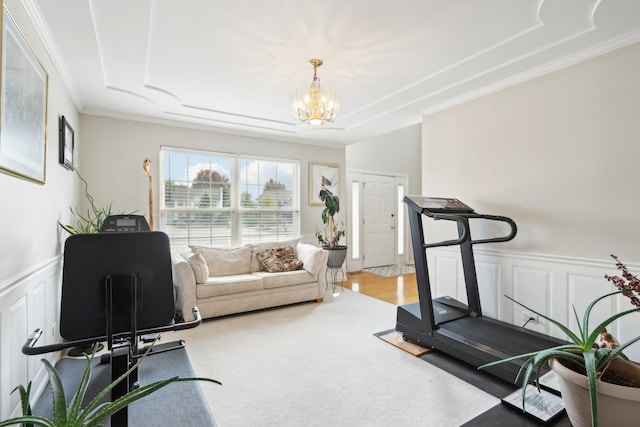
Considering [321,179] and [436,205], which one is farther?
[321,179]

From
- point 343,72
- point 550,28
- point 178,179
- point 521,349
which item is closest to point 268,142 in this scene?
point 178,179

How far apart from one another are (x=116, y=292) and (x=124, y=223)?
1.84 metres

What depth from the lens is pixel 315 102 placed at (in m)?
2.79

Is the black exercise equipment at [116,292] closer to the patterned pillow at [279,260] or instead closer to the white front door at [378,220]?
the patterned pillow at [279,260]

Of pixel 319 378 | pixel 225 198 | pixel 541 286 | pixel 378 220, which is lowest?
pixel 319 378

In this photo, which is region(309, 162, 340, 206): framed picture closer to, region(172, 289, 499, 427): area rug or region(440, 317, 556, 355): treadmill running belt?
region(172, 289, 499, 427): area rug

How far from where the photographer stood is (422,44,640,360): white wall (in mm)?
2475

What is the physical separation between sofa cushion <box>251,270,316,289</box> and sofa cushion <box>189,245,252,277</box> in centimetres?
25

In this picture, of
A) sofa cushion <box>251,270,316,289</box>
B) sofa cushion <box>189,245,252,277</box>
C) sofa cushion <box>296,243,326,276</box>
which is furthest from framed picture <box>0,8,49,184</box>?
sofa cushion <box>296,243,326,276</box>

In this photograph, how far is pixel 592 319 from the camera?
2.61m

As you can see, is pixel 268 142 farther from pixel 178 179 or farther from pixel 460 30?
pixel 460 30

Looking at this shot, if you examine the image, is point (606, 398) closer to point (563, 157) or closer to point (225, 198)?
point (563, 157)

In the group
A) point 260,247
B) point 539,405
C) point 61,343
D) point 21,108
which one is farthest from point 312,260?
point 539,405

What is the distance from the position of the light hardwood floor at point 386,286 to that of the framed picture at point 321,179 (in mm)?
1517
